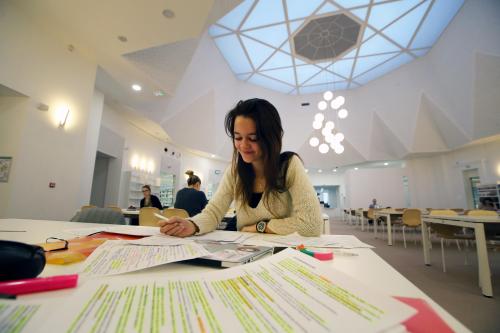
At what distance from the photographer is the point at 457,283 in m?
2.53

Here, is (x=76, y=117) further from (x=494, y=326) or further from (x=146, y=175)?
(x=494, y=326)

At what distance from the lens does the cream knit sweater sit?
1.07m

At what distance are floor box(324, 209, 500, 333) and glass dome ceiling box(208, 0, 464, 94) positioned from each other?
6293 mm

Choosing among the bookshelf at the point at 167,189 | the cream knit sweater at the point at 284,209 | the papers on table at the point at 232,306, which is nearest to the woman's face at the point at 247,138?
the cream knit sweater at the point at 284,209

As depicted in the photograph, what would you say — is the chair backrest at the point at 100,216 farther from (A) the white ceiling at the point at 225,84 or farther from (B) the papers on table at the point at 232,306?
(A) the white ceiling at the point at 225,84

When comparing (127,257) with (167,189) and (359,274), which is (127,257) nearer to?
(359,274)

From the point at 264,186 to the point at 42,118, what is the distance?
4113mm

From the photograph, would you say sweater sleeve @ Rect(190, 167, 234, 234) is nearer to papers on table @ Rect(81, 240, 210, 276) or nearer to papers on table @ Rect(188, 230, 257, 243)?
papers on table @ Rect(188, 230, 257, 243)

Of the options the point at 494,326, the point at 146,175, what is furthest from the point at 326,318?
the point at 146,175

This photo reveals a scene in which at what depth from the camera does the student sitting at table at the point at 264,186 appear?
1126 mm

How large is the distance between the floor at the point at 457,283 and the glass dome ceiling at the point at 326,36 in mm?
6293

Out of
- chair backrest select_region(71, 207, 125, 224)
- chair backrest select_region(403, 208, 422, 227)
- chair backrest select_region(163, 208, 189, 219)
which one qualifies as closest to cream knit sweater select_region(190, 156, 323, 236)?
chair backrest select_region(71, 207, 125, 224)

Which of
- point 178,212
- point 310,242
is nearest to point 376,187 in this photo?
point 178,212

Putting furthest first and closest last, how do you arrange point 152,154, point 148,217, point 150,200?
point 152,154
point 150,200
point 148,217
